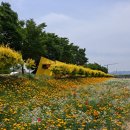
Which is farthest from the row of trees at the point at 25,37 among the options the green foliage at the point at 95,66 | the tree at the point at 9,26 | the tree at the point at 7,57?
the green foliage at the point at 95,66

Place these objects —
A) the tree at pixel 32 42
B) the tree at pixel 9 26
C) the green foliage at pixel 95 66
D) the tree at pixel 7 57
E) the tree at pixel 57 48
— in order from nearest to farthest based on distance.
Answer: the tree at pixel 7 57 → the tree at pixel 9 26 → the tree at pixel 32 42 → the tree at pixel 57 48 → the green foliage at pixel 95 66

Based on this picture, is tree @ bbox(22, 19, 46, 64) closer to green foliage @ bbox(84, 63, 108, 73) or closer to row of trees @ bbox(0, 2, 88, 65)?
row of trees @ bbox(0, 2, 88, 65)

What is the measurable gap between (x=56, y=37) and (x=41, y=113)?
53445 mm

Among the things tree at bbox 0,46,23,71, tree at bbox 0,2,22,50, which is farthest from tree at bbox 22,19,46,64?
tree at bbox 0,46,23,71

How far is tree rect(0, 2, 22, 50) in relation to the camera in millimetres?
36531

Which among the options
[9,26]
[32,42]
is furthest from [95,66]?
[9,26]

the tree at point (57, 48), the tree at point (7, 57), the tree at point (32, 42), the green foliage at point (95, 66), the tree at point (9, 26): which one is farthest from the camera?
the green foliage at point (95, 66)

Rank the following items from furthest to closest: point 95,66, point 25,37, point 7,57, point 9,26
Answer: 1. point 95,66
2. point 25,37
3. point 9,26
4. point 7,57

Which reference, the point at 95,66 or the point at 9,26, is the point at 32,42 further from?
the point at 95,66

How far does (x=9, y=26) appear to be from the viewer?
3666cm

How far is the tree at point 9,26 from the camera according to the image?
120 feet

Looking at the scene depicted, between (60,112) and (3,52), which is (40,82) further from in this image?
(60,112)

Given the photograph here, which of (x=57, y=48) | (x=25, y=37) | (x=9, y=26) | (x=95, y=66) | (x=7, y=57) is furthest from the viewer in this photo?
(x=95, y=66)

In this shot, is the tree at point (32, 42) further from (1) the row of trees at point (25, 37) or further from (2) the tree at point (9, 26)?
(2) the tree at point (9, 26)
